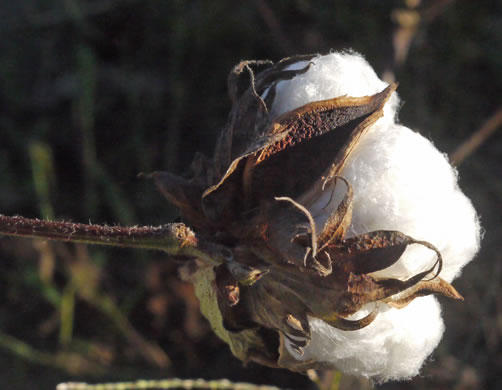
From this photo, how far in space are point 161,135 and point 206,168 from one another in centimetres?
164

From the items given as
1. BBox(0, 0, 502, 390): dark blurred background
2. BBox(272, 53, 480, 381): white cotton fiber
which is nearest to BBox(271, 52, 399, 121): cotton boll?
BBox(272, 53, 480, 381): white cotton fiber

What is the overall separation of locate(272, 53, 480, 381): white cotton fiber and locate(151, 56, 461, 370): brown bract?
1.1 inches

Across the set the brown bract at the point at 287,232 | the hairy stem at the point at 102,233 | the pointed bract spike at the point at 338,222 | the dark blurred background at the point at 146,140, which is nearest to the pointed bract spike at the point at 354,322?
the brown bract at the point at 287,232

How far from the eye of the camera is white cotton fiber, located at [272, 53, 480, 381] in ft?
3.25

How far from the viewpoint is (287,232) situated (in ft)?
3.23

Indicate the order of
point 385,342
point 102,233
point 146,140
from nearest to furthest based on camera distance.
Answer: point 102,233 < point 385,342 < point 146,140

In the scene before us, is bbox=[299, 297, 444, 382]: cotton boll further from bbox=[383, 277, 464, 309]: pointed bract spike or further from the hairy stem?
the hairy stem

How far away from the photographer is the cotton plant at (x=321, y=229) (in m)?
0.96

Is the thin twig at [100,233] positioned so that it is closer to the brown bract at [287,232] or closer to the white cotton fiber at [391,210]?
the brown bract at [287,232]

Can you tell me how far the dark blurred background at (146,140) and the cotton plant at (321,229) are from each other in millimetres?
1341

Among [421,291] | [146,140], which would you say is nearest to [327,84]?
[421,291]

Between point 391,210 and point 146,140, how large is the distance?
1.93m

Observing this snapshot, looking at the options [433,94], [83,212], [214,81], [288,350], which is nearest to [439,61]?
[433,94]

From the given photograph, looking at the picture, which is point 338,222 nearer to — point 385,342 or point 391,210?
point 391,210
